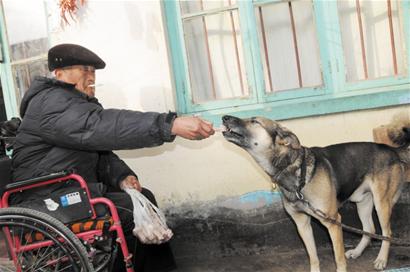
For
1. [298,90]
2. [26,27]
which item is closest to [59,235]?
[298,90]

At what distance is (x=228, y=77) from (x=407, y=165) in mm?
1817

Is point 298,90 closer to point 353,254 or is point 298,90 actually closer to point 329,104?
point 329,104

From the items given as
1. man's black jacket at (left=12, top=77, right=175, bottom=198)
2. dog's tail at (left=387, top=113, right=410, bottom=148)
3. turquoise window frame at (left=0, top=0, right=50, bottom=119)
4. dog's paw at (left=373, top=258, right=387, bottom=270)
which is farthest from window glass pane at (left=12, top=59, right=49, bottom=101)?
dog's paw at (left=373, top=258, right=387, bottom=270)

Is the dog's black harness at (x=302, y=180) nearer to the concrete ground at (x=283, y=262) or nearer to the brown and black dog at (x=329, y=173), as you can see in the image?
the brown and black dog at (x=329, y=173)

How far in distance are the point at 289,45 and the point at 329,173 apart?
1.43m

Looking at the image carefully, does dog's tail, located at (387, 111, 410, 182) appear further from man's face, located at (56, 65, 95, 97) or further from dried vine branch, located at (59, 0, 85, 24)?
dried vine branch, located at (59, 0, 85, 24)

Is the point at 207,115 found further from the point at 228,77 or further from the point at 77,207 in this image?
the point at 77,207

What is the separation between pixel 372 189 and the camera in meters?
3.73

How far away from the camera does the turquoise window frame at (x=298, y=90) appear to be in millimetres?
4027

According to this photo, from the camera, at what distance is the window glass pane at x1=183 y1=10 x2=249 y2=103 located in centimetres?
441

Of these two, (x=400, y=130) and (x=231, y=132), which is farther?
(x=400, y=130)

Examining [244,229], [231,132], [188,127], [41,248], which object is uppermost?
[188,127]

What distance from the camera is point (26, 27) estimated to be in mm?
4820

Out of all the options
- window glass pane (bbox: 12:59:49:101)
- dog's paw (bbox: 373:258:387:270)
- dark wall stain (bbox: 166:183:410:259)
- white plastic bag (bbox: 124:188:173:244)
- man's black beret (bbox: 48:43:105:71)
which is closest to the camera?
white plastic bag (bbox: 124:188:173:244)
